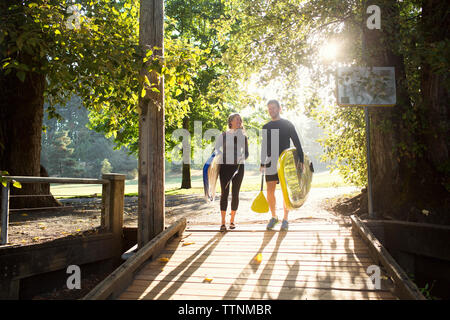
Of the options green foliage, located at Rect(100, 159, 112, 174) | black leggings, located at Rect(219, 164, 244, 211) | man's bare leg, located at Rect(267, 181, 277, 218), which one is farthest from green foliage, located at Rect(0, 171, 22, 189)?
green foliage, located at Rect(100, 159, 112, 174)

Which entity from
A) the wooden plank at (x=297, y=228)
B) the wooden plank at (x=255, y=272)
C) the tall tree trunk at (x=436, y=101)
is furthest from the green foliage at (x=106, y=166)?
the wooden plank at (x=255, y=272)

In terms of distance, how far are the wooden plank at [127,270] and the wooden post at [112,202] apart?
3.85ft

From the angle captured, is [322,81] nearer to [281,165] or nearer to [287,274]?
[281,165]

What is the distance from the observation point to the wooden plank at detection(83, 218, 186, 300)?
370 cm

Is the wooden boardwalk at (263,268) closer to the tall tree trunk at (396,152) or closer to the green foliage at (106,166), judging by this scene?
the tall tree trunk at (396,152)

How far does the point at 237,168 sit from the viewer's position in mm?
6297

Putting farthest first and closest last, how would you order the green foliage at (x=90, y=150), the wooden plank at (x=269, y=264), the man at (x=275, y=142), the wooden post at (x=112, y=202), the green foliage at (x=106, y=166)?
the green foliage at (x=90, y=150) < the green foliage at (x=106, y=166) < the man at (x=275, y=142) < the wooden post at (x=112, y=202) < the wooden plank at (x=269, y=264)

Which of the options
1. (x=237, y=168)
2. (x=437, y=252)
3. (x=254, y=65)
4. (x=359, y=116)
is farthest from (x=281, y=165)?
(x=254, y=65)

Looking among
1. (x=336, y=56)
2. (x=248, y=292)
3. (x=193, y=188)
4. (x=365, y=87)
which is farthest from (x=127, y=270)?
(x=193, y=188)

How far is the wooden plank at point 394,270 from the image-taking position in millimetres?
3407

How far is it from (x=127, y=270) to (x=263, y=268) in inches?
68.4

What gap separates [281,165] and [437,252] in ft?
8.93

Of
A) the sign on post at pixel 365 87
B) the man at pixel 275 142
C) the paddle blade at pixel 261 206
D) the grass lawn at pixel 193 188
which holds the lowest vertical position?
the grass lawn at pixel 193 188
